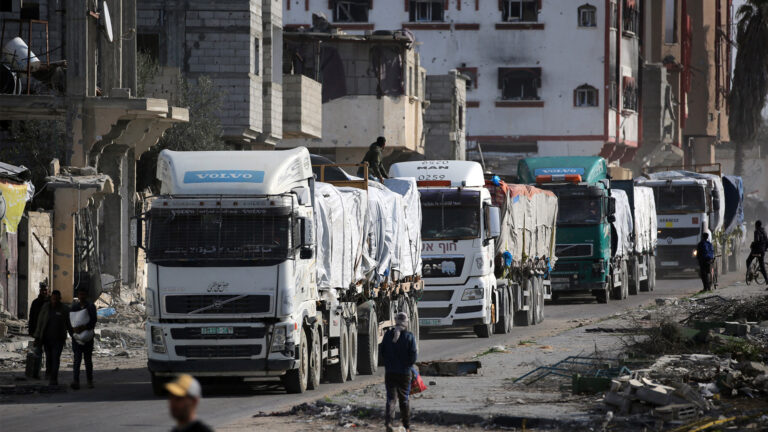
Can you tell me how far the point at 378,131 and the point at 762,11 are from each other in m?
41.2

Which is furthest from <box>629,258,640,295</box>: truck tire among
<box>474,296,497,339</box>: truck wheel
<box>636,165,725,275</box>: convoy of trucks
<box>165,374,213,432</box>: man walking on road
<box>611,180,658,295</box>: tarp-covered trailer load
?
<box>165,374,213,432</box>: man walking on road

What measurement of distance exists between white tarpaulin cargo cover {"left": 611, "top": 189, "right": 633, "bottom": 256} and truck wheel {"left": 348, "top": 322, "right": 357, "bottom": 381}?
1979 cm

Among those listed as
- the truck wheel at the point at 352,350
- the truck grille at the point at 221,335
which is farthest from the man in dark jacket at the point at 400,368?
the truck wheel at the point at 352,350

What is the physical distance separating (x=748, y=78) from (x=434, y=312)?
70.6 metres

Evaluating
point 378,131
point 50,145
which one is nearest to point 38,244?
point 50,145

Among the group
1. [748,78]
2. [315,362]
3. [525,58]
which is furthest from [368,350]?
[748,78]

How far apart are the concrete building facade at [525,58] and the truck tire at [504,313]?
4038 centimetres

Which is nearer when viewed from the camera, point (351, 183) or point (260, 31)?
point (351, 183)

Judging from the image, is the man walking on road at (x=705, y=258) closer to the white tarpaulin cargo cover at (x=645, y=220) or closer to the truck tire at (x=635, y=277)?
the white tarpaulin cargo cover at (x=645, y=220)

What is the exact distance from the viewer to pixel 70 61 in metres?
29.6

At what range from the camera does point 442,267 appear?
2647 centimetres

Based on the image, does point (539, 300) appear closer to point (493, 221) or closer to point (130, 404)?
point (493, 221)

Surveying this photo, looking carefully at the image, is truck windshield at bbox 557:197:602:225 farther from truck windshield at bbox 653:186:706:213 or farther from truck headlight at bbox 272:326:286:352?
truck headlight at bbox 272:326:286:352

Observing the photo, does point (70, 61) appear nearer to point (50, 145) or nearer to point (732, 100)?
point (50, 145)
